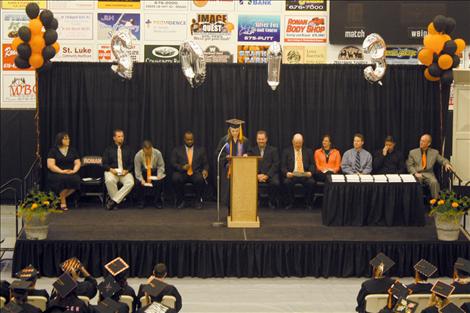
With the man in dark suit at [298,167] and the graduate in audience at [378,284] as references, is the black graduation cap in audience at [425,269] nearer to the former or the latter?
the graduate in audience at [378,284]

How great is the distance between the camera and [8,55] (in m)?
15.4

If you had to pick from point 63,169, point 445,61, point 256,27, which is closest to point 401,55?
point 445,61

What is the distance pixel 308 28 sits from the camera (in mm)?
15258

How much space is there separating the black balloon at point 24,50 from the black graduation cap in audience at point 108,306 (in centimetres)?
706

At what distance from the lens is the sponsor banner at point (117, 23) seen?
1523 cm

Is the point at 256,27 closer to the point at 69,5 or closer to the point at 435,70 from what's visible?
the point at 69,5

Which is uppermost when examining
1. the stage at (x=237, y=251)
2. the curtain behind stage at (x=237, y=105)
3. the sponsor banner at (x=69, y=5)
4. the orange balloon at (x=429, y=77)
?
the sponsor banner at (x=69, y=5)

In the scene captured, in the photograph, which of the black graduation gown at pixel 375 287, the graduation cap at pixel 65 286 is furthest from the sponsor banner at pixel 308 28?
the graduation cap at pixel 65 286

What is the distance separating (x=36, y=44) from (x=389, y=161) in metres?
5.81

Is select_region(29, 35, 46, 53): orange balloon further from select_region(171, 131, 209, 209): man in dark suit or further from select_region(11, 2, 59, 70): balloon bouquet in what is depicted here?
select_region(171, 131, 209, 209): man in dark suit

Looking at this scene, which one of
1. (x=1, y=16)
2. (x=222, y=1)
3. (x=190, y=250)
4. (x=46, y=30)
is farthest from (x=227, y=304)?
(x=1, y=16)

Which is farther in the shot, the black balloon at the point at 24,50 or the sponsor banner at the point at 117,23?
the sponsor banner at the point at 117,23

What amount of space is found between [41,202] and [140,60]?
16.4 feet

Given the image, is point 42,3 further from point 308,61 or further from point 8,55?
point 308,61
